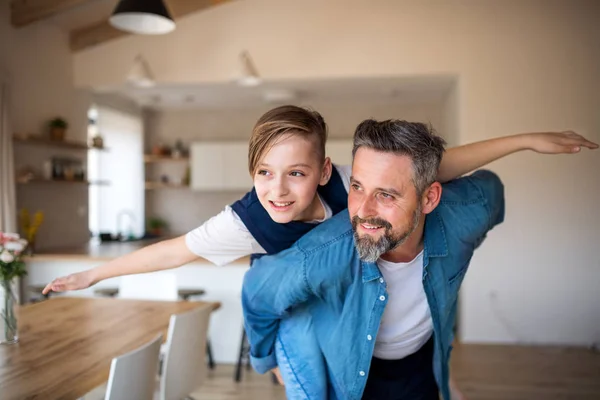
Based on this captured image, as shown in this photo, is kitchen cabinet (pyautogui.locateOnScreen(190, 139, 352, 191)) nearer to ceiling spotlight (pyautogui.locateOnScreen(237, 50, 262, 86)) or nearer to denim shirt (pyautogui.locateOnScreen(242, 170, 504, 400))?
ceiling spotlight (pyautogui.locateOnScreen(237, 50, 262, 86))

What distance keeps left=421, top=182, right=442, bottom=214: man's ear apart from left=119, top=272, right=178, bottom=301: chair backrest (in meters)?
2.55

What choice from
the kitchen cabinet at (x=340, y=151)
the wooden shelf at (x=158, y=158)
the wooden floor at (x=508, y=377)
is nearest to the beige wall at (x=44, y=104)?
the wooden shelf at (x=158, y=158)

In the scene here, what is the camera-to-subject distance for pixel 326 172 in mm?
1768

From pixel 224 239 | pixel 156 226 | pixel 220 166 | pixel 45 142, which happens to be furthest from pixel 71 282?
pixel 156 226

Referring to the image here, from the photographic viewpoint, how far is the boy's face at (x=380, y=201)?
58.4 inches

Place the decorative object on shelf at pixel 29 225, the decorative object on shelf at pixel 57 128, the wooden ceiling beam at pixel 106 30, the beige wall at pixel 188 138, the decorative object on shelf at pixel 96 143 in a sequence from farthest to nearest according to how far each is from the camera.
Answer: the beige wall at pixel 188 138 < the decorative object on shelf at pixel 96 143 < the wooden ceiling beam at pixel 106 30 < the decorative object on shelf at pixel 57 128 < the decorative object on shelf at pixel 29 225

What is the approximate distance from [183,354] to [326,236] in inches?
52.4

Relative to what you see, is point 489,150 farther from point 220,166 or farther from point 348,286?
point 220,166

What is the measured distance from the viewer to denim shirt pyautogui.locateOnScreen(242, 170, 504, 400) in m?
1.56

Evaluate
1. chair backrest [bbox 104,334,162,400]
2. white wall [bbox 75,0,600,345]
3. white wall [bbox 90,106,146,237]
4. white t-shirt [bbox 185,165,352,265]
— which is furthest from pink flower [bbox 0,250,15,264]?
white wall [bbox 90,106,146,237]

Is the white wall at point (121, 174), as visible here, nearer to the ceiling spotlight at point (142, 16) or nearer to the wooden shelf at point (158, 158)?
the wooden shelf at point (158, 158)

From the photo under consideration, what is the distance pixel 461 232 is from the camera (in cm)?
173

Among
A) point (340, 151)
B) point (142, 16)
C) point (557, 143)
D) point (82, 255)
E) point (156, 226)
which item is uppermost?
point (142, 16)

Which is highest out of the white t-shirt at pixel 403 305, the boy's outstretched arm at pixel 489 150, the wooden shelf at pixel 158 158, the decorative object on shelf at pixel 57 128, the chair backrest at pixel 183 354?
the decorative object on shelf at pixel 57 128
